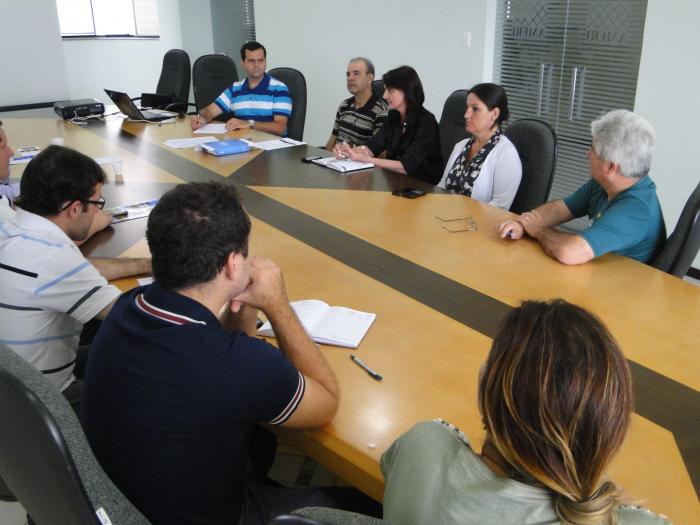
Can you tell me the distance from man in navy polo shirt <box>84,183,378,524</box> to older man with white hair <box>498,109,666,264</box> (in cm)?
109

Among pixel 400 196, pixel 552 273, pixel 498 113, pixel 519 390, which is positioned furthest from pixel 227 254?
pixel 498 113

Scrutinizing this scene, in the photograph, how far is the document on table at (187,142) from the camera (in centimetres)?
373

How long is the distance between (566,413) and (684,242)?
1.49 m

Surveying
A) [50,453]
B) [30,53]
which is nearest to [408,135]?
[50,453]

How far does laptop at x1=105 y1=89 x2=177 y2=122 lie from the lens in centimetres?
445

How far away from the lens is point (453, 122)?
351 cm

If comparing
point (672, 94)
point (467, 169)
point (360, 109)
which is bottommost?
point (467, 169)

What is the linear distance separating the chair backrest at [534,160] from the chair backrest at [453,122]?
59 centimetres

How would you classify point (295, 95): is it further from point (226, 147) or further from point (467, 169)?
point (467, 169)

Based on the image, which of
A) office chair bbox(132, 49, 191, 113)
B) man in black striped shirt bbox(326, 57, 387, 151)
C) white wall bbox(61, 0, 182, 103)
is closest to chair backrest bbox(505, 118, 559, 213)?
man in black striped shirt bbox(326, 57, 387, 151)

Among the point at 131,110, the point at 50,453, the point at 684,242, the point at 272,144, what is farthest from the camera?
the point at 131,110

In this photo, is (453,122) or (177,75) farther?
(177,75)

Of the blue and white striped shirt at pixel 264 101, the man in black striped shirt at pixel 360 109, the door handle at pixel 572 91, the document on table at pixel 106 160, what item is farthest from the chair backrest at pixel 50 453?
the door handle at pixel 572 91

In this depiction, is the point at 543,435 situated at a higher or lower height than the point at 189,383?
higher
